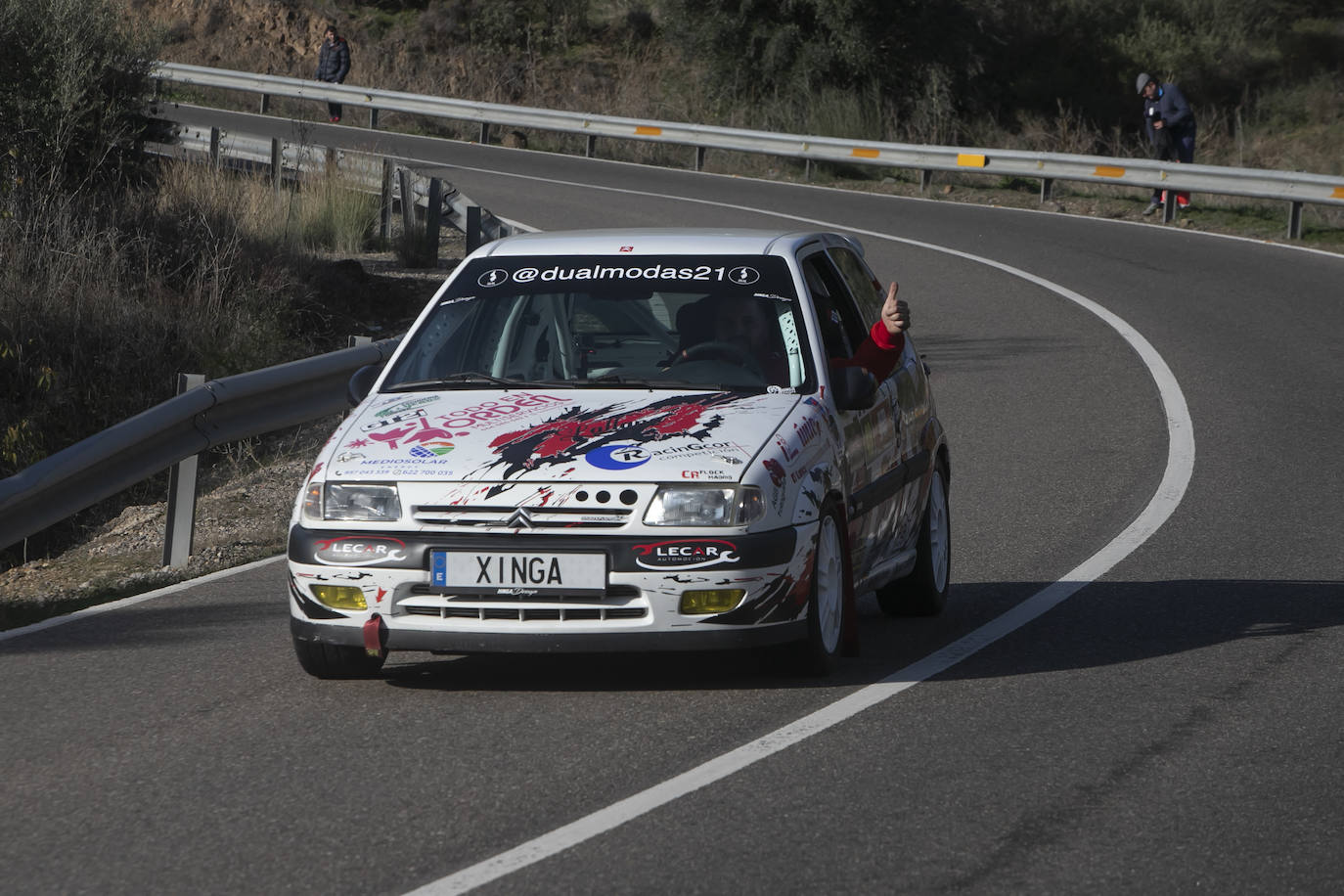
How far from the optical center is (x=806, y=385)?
6.76 m

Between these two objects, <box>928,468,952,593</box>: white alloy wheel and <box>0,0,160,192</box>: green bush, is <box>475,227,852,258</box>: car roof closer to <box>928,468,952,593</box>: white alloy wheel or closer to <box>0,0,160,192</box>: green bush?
<box>928,468,952,593</box>: white alloy wheel

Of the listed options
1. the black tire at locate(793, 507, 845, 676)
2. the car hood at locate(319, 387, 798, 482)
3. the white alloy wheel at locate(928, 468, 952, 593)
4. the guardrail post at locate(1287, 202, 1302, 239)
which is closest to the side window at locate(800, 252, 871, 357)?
the car hood at locate(319, 387, 798, 482)

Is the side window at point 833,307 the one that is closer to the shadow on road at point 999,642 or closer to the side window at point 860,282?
the side window at point 860,282

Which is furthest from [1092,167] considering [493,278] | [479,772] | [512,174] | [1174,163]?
[479,772]

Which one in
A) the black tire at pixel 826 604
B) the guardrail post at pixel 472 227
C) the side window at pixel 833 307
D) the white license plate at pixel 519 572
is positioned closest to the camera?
the white license plate at pixel 519 572

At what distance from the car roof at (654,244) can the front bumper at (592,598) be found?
1.62 m

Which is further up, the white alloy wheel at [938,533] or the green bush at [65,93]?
the green bush at [65,93]

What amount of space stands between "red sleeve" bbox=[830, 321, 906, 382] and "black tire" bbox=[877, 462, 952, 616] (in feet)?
2.65

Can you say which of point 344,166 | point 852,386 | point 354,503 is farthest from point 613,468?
point 344,166

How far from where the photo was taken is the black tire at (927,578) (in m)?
7.75

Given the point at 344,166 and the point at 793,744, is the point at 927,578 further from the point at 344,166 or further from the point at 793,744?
the point at 344,166

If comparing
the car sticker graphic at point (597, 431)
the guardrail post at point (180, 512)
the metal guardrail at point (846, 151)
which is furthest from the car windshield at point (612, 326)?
the metal guardrail at point (846, 151)

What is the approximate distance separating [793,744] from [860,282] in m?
3.12

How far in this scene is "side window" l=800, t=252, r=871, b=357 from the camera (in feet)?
23.9
